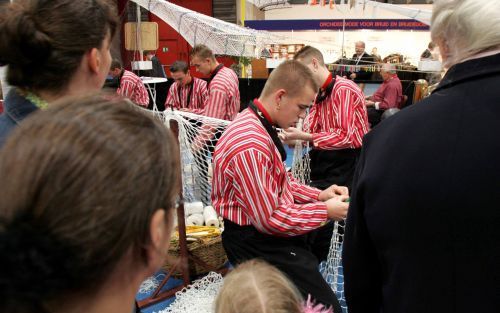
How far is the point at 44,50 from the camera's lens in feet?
3.13

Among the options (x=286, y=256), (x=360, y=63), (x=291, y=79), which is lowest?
(x=286, y=256)

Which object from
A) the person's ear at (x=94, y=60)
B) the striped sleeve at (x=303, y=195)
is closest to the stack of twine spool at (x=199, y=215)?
the striped sleeve at (x=303, y=195)

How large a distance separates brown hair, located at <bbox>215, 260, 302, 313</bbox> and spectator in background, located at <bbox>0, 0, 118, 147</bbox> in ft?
2.28

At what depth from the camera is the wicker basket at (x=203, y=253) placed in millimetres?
3055

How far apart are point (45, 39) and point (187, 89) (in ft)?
13.4

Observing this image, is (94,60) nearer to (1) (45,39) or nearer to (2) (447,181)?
(1) (45,39)

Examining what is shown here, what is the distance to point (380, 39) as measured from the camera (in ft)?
38.4

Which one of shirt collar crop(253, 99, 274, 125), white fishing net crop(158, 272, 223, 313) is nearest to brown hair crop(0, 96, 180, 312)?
shirt collar crop(253, 99, 274, 125)

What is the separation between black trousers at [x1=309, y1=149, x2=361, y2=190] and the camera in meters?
3.08

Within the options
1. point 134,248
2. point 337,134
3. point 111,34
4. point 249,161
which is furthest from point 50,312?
point 337,134

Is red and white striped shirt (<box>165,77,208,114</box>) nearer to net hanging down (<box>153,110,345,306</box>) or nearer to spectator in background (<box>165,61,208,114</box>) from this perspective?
spectator in background (<box>165,61,208,114</box>)

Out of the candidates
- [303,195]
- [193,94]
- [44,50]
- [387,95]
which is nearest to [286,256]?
[303,195]

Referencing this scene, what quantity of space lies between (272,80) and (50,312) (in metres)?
1.57

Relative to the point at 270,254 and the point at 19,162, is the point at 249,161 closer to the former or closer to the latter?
the point at 270,254
